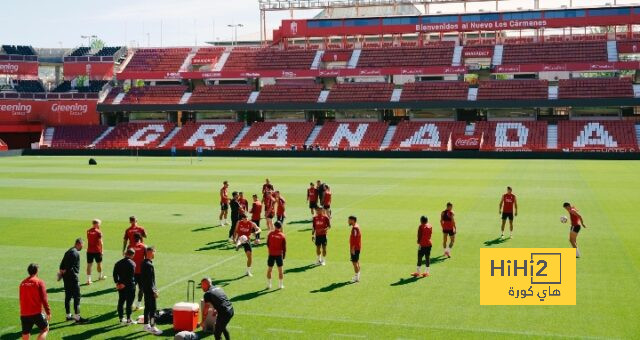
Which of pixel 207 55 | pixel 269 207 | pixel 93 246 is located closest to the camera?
pixel 93 246

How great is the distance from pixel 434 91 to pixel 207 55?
31943 mm

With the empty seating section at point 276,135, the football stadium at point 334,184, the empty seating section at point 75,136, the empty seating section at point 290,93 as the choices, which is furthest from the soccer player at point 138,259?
the empty seating section at point 75,136

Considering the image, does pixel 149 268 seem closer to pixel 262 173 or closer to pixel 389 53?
pixel 262 173

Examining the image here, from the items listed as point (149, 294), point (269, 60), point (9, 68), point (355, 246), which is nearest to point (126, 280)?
point (149, 294)

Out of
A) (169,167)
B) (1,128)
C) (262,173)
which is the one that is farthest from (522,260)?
(1,128)

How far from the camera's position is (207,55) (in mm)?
89312

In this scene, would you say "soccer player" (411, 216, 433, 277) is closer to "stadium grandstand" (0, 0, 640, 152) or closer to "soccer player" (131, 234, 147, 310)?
"soccer player" (131, 234, 147, 310)

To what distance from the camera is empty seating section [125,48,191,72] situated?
88.3 meters

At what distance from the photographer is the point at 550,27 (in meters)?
79.4

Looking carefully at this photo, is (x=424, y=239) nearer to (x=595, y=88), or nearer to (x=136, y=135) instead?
(x=595, y=88)

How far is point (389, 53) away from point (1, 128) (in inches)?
1895

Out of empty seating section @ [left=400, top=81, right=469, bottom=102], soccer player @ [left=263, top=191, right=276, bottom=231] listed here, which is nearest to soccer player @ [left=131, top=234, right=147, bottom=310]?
soccer player @ [left=263, top=191, right=276, bottom=231]

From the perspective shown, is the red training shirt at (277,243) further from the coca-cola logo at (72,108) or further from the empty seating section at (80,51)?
the empty seating section at (80,51)

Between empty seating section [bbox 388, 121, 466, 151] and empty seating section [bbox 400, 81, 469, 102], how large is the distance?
9.56 feet
